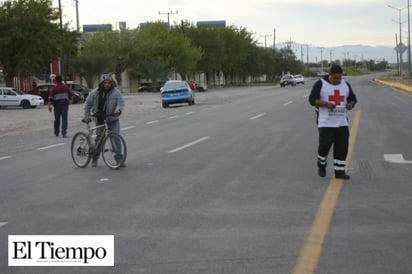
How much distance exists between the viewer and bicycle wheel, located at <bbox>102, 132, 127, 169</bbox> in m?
12.0

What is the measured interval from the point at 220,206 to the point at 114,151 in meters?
4.00

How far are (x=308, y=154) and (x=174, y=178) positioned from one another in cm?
365

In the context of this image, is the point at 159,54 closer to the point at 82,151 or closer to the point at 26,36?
the point at 26,36

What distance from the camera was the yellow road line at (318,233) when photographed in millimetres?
5844

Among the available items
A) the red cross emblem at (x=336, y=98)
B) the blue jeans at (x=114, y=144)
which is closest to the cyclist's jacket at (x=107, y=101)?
the blue jeans at (x=114, y=144)

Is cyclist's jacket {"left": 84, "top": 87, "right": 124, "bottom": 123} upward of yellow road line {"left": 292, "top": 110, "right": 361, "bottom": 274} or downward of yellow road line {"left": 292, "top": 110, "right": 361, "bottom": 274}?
upward

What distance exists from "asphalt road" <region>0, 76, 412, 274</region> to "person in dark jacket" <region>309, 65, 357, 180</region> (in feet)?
1.30

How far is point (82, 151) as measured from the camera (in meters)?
12.4

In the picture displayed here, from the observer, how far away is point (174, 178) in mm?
10773

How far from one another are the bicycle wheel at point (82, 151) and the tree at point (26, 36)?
3881 centimetres

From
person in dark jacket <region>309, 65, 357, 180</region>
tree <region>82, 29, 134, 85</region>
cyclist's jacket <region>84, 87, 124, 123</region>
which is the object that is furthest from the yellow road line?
tree <region>82, 29, 134, 85</region>

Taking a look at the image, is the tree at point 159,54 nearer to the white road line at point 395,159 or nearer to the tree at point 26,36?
the tree at point 26,36

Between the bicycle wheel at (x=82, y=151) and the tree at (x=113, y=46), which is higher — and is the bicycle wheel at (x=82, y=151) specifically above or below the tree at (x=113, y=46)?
below

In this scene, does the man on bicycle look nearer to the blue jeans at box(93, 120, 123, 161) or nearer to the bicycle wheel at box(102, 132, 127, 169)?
the blue jeans at box(93, 120, 123, 161)
